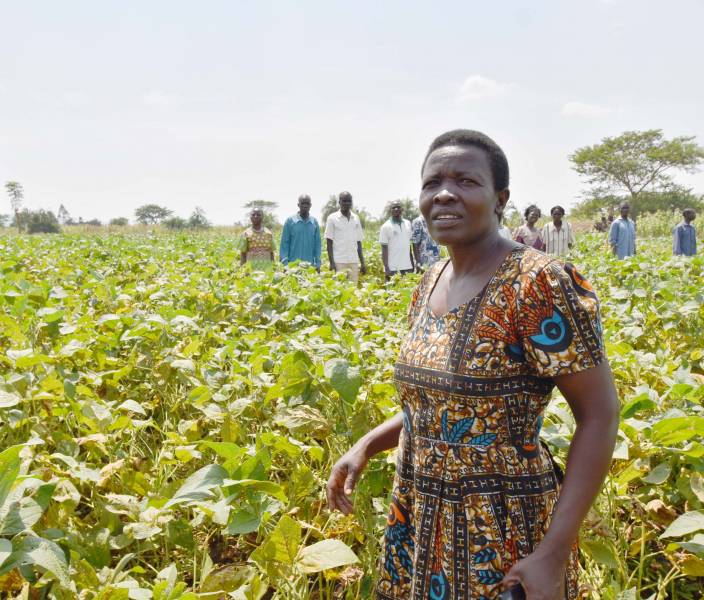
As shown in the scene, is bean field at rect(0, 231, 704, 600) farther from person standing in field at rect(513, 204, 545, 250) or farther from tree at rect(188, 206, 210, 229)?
tree at rect(188, 206, 210, 229)

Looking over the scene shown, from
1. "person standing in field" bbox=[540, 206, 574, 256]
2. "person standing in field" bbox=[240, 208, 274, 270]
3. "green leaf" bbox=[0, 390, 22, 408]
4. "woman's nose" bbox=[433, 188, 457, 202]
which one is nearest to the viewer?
"woman's nose" bbox=[433, 188, 457, 202]

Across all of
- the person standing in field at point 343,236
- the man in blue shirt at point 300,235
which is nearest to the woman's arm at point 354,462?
the man in blue shirt at point 300,235

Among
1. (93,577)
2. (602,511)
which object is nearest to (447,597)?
(93,577)

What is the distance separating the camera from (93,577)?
1.41 meters

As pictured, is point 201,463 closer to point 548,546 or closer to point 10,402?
point 10,402

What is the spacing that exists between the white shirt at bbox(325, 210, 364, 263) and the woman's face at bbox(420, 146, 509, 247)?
19.9ft

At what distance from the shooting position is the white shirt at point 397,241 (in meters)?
7.43

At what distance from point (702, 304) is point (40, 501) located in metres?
3.38

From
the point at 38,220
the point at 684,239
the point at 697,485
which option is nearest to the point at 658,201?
the point at 684,239

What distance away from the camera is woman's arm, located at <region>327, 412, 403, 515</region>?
4.97 ft

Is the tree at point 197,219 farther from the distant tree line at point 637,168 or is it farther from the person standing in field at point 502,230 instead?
the person standing in field at point 502,230

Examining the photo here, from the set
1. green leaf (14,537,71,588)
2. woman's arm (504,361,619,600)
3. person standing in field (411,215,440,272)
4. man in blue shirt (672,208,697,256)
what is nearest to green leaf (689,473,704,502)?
woman's arm (504,361,619,600)

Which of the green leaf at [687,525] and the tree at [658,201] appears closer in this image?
the green leaf at [687,525]

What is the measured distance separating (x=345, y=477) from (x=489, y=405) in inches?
21.1
